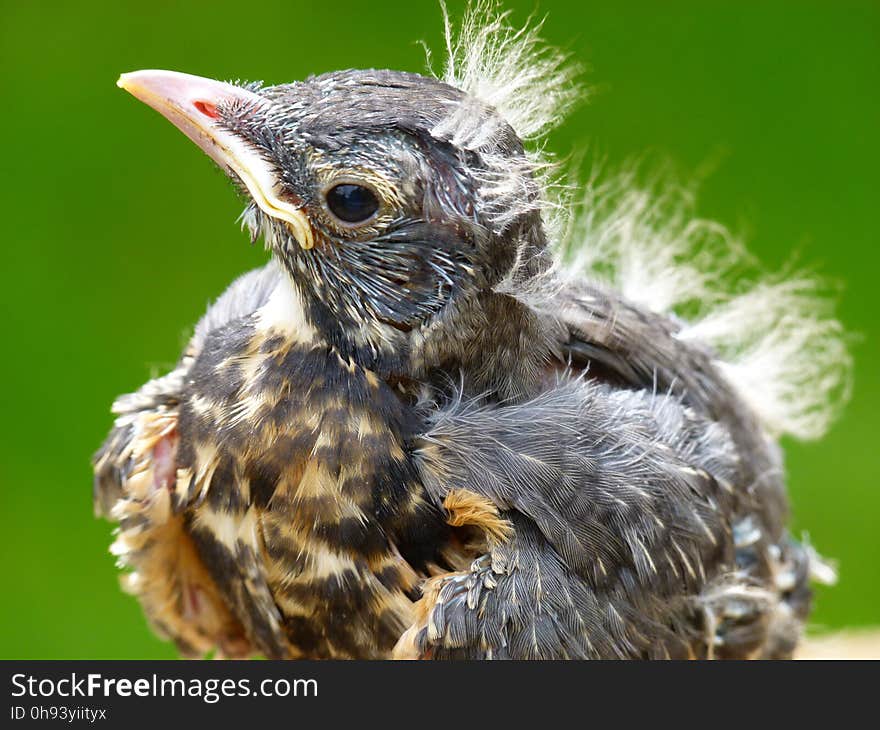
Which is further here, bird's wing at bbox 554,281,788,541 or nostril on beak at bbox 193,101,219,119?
bird's wing at bbox 554,281,788,541

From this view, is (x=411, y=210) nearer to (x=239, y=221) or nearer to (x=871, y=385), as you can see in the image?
(x=239, y=221)

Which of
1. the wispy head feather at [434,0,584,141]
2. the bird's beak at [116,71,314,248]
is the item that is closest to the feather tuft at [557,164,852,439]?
the wispy head feather at [434,0,584,141]

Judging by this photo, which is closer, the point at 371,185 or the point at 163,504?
the point at 371,185

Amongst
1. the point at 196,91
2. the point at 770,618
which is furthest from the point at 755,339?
the point at 196,91

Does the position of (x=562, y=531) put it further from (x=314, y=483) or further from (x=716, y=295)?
(x=716, y=295)

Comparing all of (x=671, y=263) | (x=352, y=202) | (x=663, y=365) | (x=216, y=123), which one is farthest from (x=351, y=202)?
(x=671, y=263)

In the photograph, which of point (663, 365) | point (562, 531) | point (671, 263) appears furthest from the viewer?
point (671, 263)

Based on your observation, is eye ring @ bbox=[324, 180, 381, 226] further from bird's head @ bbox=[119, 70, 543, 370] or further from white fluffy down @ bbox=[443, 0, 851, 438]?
white fluffy down @ bbox=[443, 0, 851, 438]
